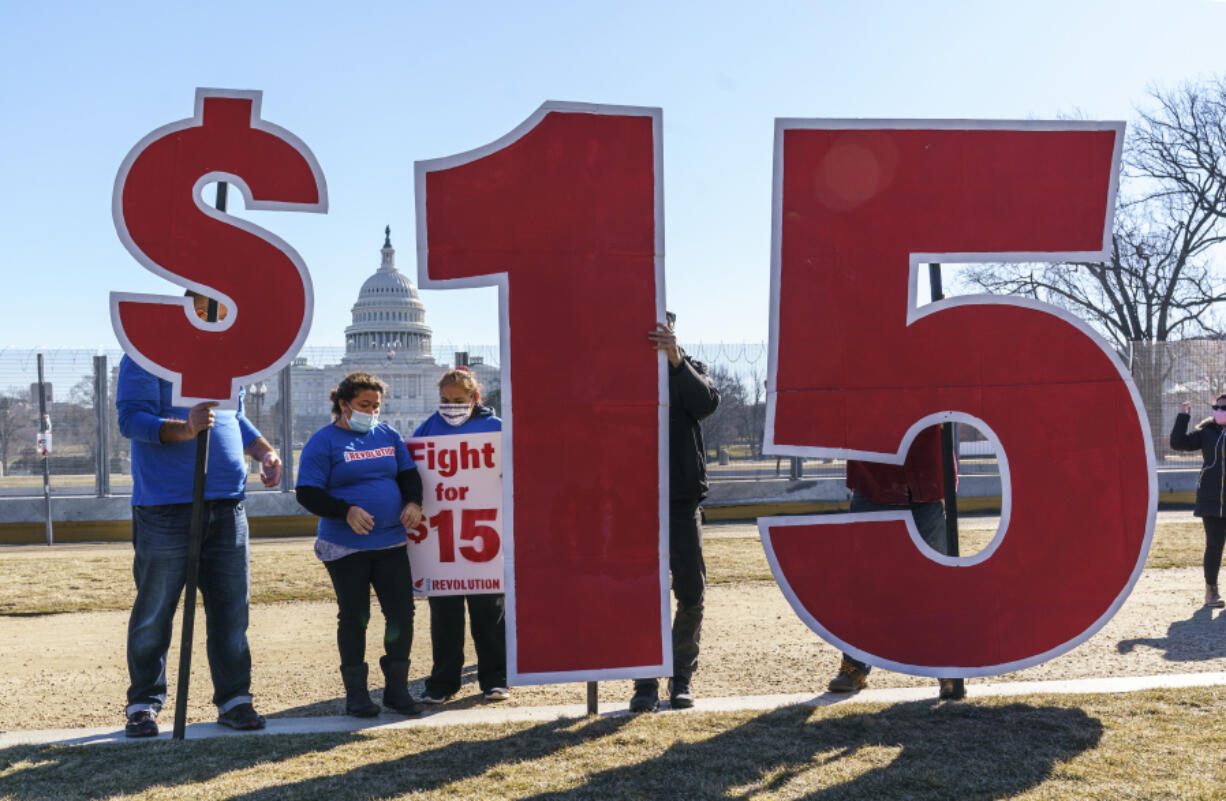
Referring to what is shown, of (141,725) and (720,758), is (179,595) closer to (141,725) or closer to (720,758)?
(141,725)

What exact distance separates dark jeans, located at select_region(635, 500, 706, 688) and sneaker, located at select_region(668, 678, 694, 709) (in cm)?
3

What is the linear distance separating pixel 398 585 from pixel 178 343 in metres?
1.62

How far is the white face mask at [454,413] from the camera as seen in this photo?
580cm

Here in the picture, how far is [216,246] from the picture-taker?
4.91m

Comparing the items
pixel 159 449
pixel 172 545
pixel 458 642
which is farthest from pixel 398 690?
pixel 159 449

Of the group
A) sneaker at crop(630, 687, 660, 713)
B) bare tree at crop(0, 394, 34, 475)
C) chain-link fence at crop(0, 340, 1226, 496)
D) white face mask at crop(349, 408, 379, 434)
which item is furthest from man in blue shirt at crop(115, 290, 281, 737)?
bare tree at crop(0, 394, 34, 475)

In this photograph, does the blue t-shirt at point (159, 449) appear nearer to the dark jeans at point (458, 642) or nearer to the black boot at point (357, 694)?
the black boot at point (357, 694)

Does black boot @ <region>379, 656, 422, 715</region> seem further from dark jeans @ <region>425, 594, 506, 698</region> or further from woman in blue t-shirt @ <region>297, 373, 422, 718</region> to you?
Answer: dark jeans @ <region>425, 594, 506, 698</region>

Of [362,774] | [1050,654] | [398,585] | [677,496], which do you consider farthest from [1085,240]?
[362,774]

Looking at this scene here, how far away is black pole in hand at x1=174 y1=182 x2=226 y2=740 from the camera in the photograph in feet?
16.0

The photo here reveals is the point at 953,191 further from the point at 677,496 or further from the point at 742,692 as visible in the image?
the point at 742,692

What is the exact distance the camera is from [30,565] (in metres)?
11.1

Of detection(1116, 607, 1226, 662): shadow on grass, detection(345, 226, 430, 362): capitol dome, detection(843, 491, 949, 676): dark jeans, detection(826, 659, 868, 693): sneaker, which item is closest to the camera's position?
detection(826, 659, 868, 693): sneaker

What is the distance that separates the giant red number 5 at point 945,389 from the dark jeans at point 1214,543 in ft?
13.2
